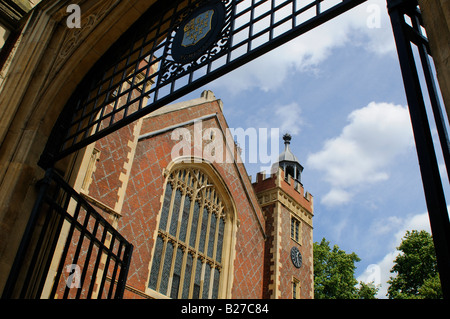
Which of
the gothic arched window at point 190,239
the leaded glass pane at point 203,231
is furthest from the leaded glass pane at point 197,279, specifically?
the leaded glass pane at point 203,231

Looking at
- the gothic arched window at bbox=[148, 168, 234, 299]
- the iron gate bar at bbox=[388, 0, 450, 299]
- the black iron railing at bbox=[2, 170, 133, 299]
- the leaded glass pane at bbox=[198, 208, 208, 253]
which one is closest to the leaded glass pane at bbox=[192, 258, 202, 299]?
the gothic arched window at bbox=[148, 168, 234, 299]

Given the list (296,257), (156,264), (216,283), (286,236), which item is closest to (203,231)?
(216,283)

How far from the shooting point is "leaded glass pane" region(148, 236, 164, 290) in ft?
34.5

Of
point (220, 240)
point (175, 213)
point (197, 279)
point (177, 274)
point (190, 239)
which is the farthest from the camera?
point (220, 240)

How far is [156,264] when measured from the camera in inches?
425

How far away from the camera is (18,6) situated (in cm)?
466

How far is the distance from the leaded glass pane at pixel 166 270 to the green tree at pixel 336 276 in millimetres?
13704

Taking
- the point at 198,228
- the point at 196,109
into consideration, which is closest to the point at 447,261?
the point at 198,228

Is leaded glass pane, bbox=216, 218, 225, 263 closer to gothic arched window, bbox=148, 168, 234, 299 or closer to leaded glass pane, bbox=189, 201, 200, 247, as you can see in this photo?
gothic arched window, bbox=148, 168, 234, 299

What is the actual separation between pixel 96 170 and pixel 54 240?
550 cm

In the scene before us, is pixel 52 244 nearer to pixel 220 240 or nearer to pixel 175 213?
pixel 175 213

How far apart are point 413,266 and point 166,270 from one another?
42.6 feet

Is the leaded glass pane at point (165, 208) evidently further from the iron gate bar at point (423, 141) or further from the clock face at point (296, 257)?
the iron gate bar at point (423, 141)
